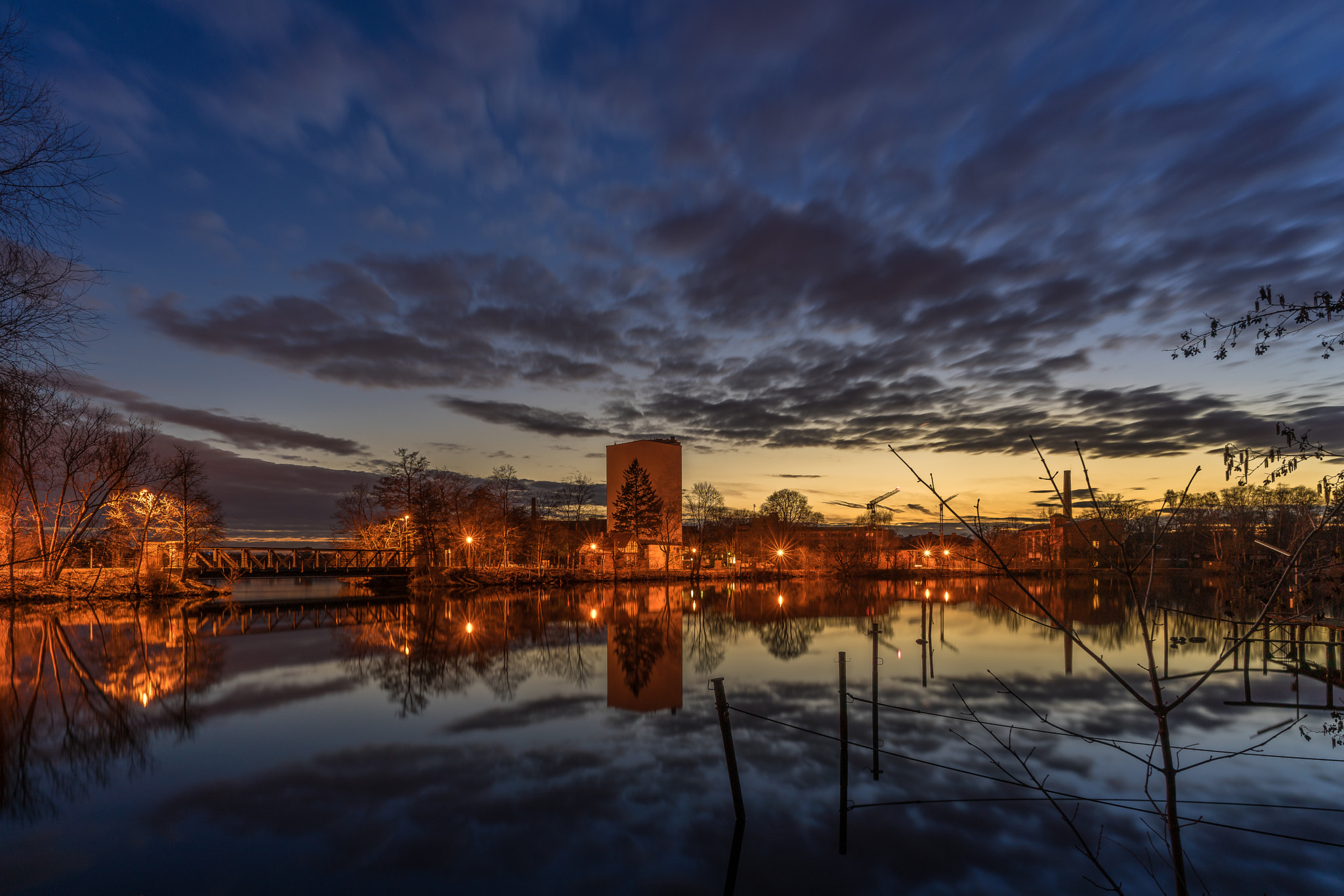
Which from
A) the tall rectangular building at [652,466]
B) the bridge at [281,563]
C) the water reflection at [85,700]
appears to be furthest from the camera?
the tall rectangular building at [652,466]

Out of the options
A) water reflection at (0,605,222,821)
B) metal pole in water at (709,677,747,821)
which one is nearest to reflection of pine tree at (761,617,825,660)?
metal pole in water at (709,677,747,821)

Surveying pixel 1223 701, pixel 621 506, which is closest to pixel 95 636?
pixel 1223 701

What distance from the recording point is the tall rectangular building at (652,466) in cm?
7075

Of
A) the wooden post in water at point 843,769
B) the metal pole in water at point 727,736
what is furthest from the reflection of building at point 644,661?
the wooden post in water at point 843,769

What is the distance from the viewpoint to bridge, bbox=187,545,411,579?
43.1m

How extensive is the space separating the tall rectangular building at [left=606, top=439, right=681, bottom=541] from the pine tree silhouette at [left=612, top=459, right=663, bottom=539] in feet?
8.35

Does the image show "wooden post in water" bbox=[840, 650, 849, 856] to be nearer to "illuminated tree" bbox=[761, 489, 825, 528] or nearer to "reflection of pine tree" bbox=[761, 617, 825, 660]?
"reflection of pine tree" bbox=[761, 617, 825, 660]

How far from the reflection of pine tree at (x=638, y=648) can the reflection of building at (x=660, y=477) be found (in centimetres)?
3042

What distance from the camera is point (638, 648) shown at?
27875 mm

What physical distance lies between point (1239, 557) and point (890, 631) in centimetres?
2136

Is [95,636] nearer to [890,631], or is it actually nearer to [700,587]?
[890,631]

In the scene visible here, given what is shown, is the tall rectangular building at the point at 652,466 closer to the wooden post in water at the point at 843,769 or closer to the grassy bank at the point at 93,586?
the grassy bank at the point at 93,586

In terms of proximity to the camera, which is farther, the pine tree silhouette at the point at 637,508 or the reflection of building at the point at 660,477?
the reflection of building at the point at 660,477

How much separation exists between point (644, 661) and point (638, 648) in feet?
7.59
